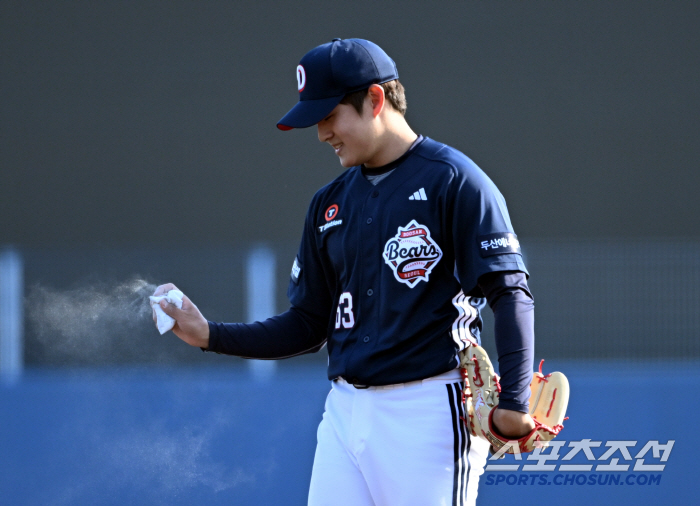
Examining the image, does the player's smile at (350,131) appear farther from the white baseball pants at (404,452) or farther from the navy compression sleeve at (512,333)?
the white baseball pants at (404,452)

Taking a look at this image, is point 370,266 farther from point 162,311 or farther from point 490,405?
point 162,311

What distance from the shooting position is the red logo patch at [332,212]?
2785mm

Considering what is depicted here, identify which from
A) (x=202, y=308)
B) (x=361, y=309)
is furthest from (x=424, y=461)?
(x=202, y=308)

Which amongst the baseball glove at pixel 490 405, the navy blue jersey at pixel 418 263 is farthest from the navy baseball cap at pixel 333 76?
the baseball glove at pixel 490 405

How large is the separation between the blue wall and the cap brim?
9.34ft

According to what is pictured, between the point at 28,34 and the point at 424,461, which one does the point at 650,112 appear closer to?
the point at 28,34

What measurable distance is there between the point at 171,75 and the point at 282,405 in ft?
26.9

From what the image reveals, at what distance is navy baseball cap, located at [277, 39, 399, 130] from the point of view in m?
Result: 2.63

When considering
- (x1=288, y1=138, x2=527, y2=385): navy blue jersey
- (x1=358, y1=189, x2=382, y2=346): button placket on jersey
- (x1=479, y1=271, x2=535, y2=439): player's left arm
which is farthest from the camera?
(x1=358, y1=189, x2=382, y2=346): button placket on jersey

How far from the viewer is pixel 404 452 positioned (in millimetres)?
2453

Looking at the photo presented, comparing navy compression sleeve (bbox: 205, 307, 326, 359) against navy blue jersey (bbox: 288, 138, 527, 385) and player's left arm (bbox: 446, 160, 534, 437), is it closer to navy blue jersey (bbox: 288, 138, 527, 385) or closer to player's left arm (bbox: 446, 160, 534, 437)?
navy blue jersey (bbox: 288, 138, 527, 385)

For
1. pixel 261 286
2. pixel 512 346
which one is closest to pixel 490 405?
pixel 512 346

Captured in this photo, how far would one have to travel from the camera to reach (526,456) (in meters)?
4.70

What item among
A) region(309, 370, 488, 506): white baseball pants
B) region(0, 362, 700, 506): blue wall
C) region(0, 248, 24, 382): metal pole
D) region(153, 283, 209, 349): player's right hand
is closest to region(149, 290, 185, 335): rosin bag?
region(153, 283, 209, 349): player's right hand
